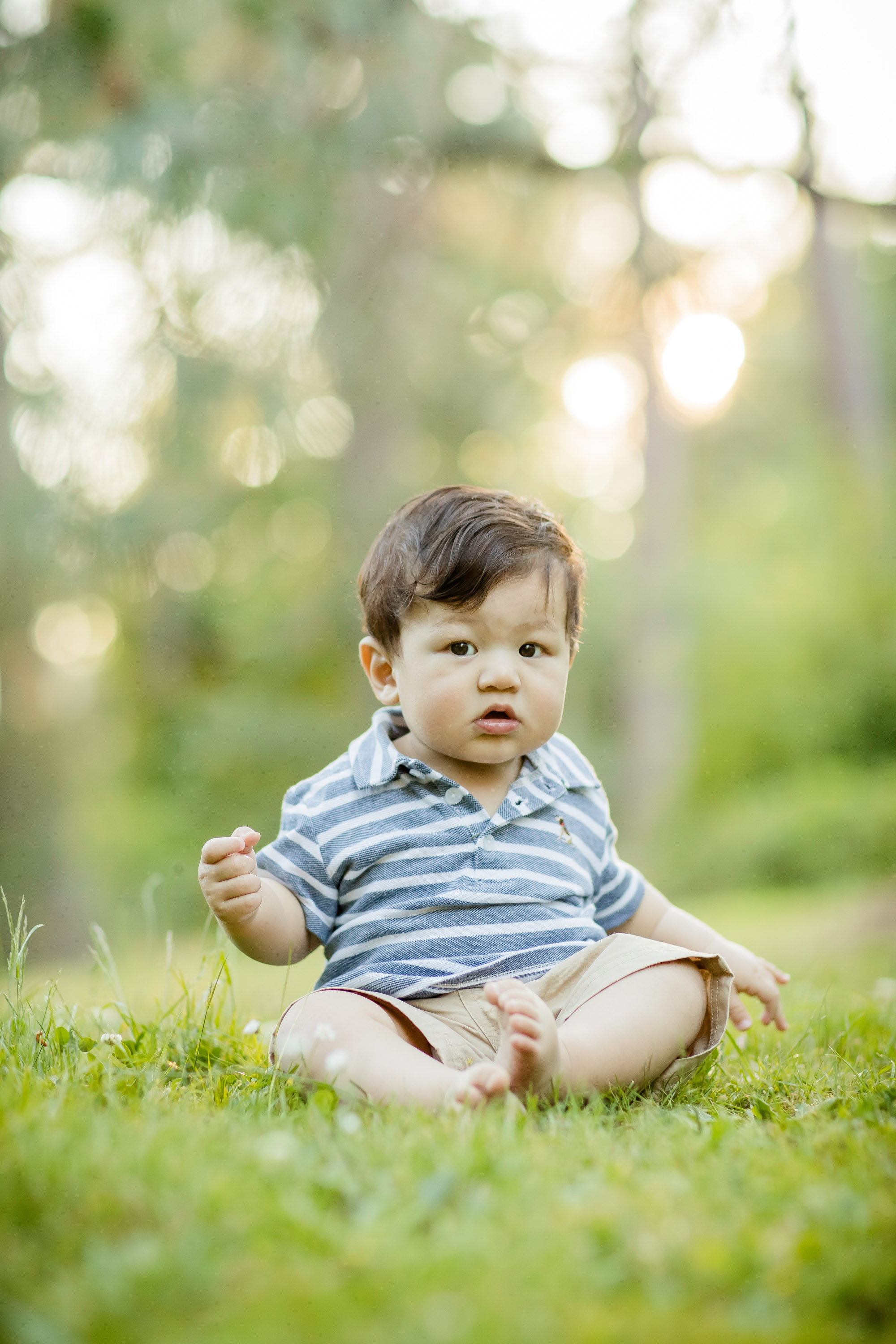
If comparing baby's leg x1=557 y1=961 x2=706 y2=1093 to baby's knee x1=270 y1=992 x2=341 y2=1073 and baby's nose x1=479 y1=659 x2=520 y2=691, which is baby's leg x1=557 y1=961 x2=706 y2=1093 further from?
baby's nose x1=479 y1=659 x2=520 y2=691

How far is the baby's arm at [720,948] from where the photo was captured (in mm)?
2027

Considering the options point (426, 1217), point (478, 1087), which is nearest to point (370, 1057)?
point (478, 1087)

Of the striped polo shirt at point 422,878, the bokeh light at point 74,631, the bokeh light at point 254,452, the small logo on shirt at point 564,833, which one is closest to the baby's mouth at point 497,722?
the striped polo shirt at point 422,878

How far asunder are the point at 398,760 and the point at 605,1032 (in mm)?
607

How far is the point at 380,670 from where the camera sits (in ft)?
7.02

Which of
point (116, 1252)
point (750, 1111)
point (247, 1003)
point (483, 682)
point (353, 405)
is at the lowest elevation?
point (247, 1003)

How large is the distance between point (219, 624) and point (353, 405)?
437 cm

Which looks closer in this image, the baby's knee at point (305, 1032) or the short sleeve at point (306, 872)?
the baby's knee at point (305, 1032)

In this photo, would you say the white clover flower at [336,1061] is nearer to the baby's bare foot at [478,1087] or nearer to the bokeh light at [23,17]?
the baby's bare foot at [478,1087]

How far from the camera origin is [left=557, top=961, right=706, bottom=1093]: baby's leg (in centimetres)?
165

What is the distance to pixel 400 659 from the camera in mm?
2029

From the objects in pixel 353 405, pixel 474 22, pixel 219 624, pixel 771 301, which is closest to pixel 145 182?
pixel 474 22

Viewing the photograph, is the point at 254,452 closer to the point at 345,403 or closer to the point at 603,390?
the point at 345,403

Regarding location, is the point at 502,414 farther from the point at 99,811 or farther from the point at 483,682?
the point at 99,811
